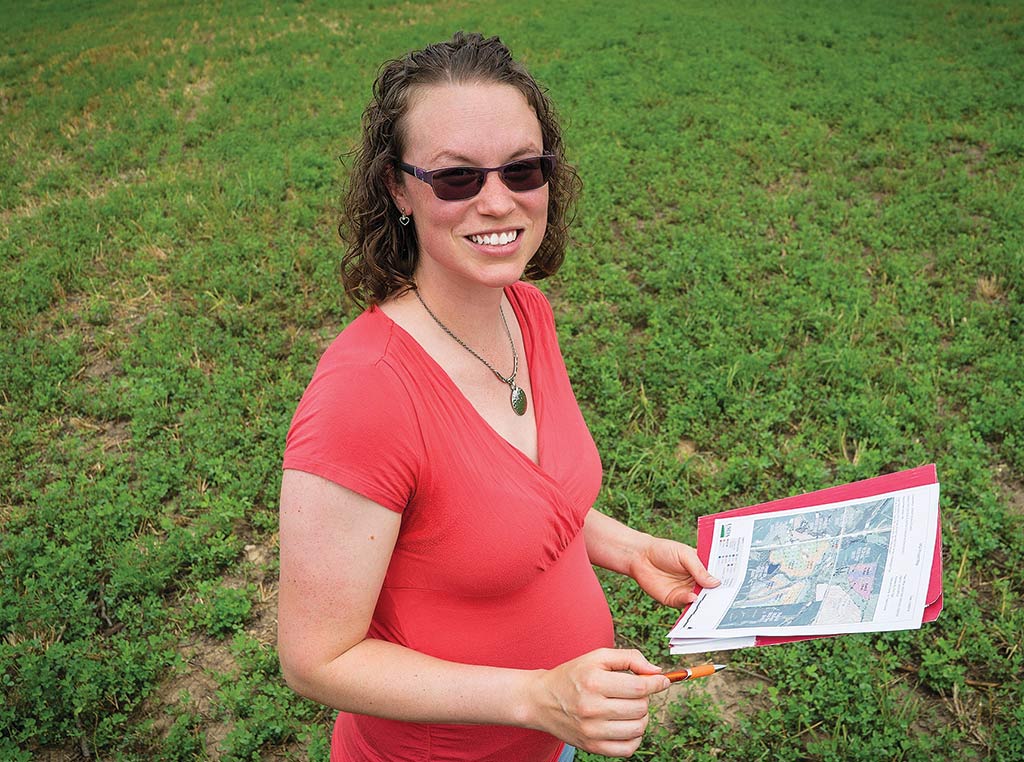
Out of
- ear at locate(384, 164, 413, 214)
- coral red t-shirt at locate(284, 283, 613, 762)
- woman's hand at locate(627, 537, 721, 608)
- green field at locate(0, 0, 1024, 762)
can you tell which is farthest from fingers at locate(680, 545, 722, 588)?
green field at locate(0, 0, 1024, 762)

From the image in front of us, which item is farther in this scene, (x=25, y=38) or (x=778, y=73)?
(x=25, y=38)

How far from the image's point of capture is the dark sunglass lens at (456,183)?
5.81ft

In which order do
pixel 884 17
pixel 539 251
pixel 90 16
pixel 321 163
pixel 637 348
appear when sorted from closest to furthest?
pixel 539 251 < pixel 637 348 < pixel 321 163 < pixel 884 17 < pixel 90 16

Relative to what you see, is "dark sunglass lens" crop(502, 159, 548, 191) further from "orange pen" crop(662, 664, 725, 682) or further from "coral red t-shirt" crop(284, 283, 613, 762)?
"orange pen" crop(662, 664, 725, 682)

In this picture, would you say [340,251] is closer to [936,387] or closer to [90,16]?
[936,387]

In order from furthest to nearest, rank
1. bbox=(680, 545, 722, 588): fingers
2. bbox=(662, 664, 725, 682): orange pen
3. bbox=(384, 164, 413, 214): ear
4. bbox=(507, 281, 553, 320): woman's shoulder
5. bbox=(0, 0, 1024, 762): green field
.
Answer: bbox=(0, 0, 1024, 762): green field → bbox=(507, 281, 553, 320): woman's shoulder → bbox=(680, 545, 722, 588): fingers → bbox=(384, 164, 413, 214): ear → bbox=(662, 664, 725, 682): orange pen

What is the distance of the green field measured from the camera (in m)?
3.36

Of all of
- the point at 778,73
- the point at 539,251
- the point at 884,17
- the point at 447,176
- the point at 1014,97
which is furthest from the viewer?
the point at 884,17

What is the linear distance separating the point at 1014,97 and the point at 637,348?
6.31 meters

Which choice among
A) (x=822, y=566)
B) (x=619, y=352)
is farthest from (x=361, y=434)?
(x=619, y=352)

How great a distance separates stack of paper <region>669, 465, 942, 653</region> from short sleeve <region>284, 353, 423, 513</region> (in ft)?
2.21

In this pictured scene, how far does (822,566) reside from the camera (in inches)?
73.7

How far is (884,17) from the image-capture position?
12453mm

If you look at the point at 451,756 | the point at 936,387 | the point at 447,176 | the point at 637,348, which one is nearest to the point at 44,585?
the point at 451,756
